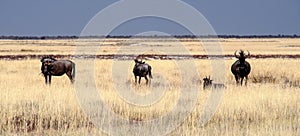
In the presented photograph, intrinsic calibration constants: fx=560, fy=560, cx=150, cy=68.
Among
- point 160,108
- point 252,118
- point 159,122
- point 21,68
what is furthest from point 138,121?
point 21,68

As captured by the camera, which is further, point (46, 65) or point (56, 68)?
point (56, 68)

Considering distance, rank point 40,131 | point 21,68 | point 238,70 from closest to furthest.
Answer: point 40,131 < point 238,70 < point 21,68

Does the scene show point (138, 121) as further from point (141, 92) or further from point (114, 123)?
point (141, 92)

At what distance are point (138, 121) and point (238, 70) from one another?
1234cm

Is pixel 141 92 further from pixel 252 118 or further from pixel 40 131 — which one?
pixel 40 131

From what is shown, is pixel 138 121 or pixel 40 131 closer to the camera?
pixel 40 131

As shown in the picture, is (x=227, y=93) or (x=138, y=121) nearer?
(x=138, y=121)

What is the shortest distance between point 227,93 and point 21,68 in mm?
18876

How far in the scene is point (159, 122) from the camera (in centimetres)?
1232

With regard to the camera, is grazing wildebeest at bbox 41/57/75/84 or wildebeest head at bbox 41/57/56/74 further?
grazing wildebeest at bbox 41/57/75/84

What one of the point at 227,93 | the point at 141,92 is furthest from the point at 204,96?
the point at 141,92

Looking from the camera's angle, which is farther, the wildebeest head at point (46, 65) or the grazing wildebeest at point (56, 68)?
the grazing wildebeest at point (56, 68)

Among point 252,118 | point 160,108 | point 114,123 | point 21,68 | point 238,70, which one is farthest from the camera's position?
point 21,68

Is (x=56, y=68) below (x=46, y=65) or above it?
below
